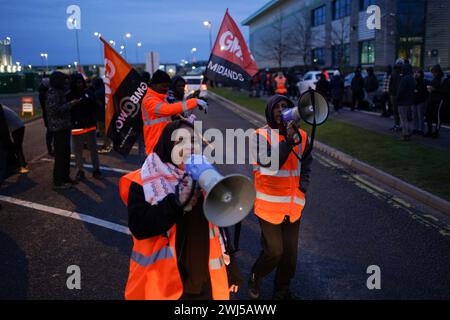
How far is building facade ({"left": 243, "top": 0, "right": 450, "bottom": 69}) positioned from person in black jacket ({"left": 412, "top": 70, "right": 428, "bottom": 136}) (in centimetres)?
1510

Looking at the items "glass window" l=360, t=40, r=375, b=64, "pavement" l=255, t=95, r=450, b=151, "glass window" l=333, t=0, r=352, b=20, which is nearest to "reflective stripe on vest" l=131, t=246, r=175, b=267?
"pavement" l=255, t=95, r=450, b=151

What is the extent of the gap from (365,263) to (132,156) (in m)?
7.42

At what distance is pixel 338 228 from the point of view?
5840 mm

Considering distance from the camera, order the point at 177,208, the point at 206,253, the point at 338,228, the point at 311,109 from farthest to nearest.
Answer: the point at 338,228
the point at 311,109
the point at 206,253
the point at 177,208

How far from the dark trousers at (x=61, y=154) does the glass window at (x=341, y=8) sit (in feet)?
120

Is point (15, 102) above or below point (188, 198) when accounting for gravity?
below

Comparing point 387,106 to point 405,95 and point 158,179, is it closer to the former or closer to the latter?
point 405,95

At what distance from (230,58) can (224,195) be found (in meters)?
4.02

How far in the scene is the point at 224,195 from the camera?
2.25 metres

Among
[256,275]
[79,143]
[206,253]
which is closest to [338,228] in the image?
[256,275]

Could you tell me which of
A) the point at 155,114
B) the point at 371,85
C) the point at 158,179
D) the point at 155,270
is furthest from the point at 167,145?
the point at 371,85

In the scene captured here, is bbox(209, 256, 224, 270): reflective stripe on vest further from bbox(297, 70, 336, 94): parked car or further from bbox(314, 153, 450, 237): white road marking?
bbox(297, 70, 336, 94): parked car

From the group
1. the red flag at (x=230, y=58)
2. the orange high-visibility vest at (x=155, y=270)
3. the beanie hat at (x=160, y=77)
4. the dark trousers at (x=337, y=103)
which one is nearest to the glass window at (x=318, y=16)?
the dark trousers at (x=337, y=103)

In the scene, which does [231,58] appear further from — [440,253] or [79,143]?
[79,143]
